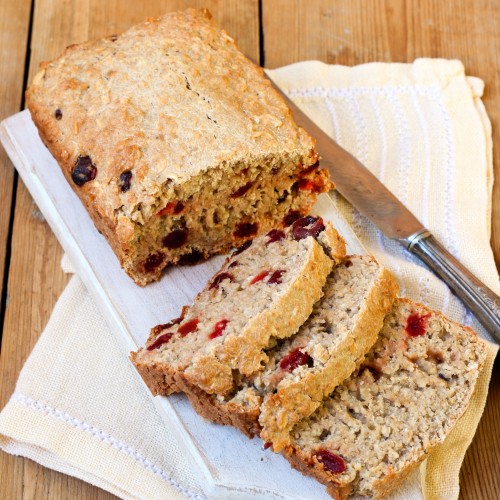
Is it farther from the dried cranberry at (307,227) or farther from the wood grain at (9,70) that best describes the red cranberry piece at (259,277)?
the wood grain at (9,70)

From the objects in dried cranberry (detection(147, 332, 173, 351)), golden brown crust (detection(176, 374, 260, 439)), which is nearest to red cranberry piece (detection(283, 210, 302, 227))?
dried cranberry (detection(147, 332, 173, 351))

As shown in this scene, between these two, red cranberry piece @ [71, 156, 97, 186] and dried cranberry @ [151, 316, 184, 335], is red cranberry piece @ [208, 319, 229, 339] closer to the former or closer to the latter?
dried cranberry @ [151, 316, 184, 335]

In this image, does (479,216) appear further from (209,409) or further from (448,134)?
(209,409)

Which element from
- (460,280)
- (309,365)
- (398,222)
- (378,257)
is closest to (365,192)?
(398,222)

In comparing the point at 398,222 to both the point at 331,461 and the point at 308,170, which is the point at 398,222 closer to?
the point at 308,170

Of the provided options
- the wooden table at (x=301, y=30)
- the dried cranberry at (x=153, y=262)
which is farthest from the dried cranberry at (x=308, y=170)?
the wooden table at (x=301, y=30)

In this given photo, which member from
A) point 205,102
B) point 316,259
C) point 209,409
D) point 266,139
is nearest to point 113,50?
point 205,102
